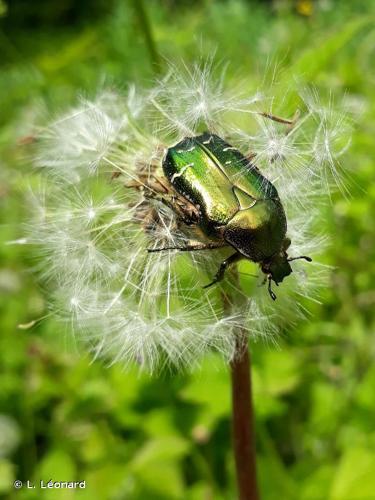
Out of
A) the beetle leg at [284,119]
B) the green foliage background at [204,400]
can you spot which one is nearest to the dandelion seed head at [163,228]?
the beetle leg at [284,119]

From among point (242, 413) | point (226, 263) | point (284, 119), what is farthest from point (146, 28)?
point (242, 413)

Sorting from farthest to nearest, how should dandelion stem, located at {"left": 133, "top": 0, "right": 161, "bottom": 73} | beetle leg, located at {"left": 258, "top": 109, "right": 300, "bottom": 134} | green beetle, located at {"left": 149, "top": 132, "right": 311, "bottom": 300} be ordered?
dandelion stem, located at {"left": 133, "top": 0, "right": 161, "bottom": 73}
beetle leg, located at {"left": 258, "top": 109, "right": 300, "bottom": 134}
green beetle, located at {"left": 149, "top": 132, "right": 311, "bottom": 300}

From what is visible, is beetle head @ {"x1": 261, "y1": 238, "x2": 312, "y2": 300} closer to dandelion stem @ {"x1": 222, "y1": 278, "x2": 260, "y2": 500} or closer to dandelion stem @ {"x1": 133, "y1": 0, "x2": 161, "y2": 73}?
dandelion stem @ {"x1": 222, "y1": 278, "x2": 260, "y2": 500}

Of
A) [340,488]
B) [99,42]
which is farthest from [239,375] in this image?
[99,42]

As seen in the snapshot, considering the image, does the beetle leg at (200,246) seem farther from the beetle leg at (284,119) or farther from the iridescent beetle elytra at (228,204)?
the beetle leg at (284,119)

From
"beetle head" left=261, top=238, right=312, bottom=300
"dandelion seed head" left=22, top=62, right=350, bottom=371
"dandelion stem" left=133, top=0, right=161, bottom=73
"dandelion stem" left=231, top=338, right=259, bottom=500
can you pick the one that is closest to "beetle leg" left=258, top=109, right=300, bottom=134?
"dandelion seed head" left=22, top=62, right=350, bottom=371

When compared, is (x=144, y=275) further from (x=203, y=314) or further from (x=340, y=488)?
(x=340, y=488)
